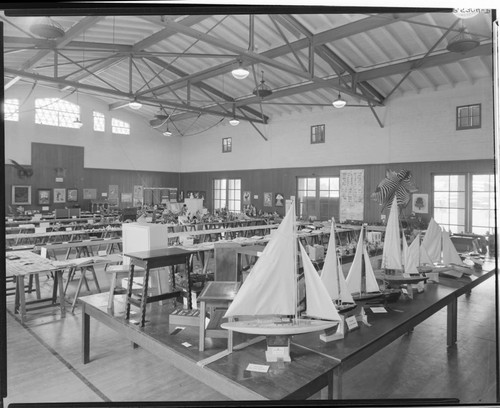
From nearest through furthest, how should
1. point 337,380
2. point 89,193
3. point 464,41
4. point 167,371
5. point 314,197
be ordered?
point 337,380 → point 464,41 → point 167,371 → point 314,197 → point 89,193

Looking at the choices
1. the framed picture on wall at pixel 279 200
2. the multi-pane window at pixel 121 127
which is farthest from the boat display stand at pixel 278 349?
the multi-pane window at pixel 121 127

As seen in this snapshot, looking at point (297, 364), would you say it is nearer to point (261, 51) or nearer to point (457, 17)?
point (457, 17)

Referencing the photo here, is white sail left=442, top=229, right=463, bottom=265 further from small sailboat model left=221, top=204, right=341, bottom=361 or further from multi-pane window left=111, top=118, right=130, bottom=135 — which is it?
multi-pane window left=111, top=118, right=130, bottom=135

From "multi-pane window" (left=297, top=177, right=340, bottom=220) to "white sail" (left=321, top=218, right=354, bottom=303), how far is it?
269 cm

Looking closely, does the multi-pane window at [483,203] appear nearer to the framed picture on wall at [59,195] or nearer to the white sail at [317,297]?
the white sail at [317,297]

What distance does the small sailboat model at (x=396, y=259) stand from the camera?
327 cm

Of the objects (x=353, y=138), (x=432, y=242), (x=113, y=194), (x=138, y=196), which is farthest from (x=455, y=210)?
(x=113, y=194)

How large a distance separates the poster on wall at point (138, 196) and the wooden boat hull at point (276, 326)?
34.1 ft

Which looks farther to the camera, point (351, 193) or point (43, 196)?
point (43, 196)

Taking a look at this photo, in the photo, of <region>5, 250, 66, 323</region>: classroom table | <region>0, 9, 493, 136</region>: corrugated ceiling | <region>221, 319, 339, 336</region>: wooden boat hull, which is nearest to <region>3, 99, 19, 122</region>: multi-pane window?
<region>0, 9, 493, 136</region>: corrugated ceiling

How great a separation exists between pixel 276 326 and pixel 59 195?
14597mm

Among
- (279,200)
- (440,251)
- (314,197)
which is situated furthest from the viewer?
(279,200)

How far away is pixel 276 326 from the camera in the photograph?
6.70ft

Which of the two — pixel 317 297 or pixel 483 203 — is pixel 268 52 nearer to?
pixel 483 203
